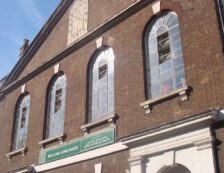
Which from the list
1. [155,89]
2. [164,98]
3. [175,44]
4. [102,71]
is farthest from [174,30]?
[102,71]

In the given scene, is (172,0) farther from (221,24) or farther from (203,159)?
(203,159)

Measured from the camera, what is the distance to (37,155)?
637 inches

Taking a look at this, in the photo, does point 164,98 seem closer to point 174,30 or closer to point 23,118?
point 174,30

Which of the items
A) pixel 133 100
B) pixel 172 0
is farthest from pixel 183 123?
pixel 172 0

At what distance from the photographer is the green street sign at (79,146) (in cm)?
1315

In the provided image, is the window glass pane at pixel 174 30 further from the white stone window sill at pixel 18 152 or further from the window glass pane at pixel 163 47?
the white stone window sill at pixel 18 152

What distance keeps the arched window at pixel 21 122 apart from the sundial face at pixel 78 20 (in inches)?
156

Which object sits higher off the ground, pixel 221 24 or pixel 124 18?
pixel 124 18

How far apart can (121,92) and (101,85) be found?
1591 mm

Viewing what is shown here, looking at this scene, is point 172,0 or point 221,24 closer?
point 221,24

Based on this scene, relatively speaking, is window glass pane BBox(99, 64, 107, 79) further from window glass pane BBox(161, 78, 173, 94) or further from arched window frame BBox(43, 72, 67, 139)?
window glass pane BBox(161, 78, 173, 94)

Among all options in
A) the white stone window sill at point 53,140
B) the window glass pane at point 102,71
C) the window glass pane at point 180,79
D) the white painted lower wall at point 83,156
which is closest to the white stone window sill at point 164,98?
the window glass pane at point 180,79

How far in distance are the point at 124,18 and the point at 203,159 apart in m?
6.63

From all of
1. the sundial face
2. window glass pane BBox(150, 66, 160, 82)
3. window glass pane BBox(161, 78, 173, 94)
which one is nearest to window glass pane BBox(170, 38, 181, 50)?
window glass pane BBox(150, 66, 160, 82)
